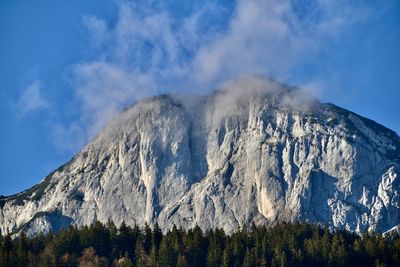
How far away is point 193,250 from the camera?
174625 mm

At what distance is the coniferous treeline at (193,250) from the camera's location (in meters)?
170

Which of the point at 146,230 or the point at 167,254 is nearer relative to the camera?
the point at 167,254

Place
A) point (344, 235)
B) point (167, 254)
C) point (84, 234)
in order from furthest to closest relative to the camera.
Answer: point (344, 235), point (84, 234), point (167, 254)

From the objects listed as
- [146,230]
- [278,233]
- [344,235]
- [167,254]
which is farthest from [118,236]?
[344,235]

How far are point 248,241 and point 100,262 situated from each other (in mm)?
28874

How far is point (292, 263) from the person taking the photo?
171750 mm

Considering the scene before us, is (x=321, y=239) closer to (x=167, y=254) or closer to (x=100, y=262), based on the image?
(x=167, y=254)

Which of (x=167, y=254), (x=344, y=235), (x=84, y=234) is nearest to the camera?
(x=167, y=254)

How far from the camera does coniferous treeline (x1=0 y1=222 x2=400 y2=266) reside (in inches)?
6693

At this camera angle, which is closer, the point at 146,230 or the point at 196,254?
the point at 196,254

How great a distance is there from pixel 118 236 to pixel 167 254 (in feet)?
57.6

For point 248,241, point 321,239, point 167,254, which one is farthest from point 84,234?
point 321,239

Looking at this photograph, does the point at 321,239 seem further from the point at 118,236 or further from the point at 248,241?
the point at 118,236

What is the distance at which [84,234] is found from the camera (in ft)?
594
